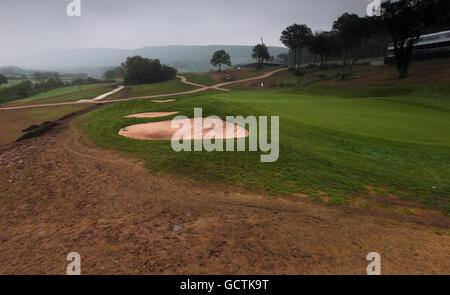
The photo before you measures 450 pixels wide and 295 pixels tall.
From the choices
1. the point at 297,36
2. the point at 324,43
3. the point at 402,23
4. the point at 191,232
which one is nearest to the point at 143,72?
the point at 297,36

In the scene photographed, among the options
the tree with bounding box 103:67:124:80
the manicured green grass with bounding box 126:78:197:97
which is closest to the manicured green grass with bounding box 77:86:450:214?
the manicured green grass with bounding box 126:78:197:97

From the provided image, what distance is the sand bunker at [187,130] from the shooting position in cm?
1698

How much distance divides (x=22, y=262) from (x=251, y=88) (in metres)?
71.7

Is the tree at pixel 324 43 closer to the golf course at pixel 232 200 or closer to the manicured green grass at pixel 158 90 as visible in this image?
the manicured green grass at pixel 158 90

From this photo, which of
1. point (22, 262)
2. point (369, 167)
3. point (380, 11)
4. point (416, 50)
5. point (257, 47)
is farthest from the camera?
point (257, 47)

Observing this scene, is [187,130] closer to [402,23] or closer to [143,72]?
[402,23]

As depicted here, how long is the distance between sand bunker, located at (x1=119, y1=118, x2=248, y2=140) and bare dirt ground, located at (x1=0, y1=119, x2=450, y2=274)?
656cm

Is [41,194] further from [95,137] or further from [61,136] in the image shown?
[61,136]

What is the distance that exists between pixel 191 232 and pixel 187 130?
40.4 ft

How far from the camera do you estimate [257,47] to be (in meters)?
105

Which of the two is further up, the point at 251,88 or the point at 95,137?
the point at 251,88

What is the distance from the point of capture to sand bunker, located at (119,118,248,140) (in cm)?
1698

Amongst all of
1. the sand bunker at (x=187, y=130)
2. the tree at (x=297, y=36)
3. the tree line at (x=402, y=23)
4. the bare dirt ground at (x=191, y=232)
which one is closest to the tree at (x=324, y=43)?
the tree at (x=297, y=36)
